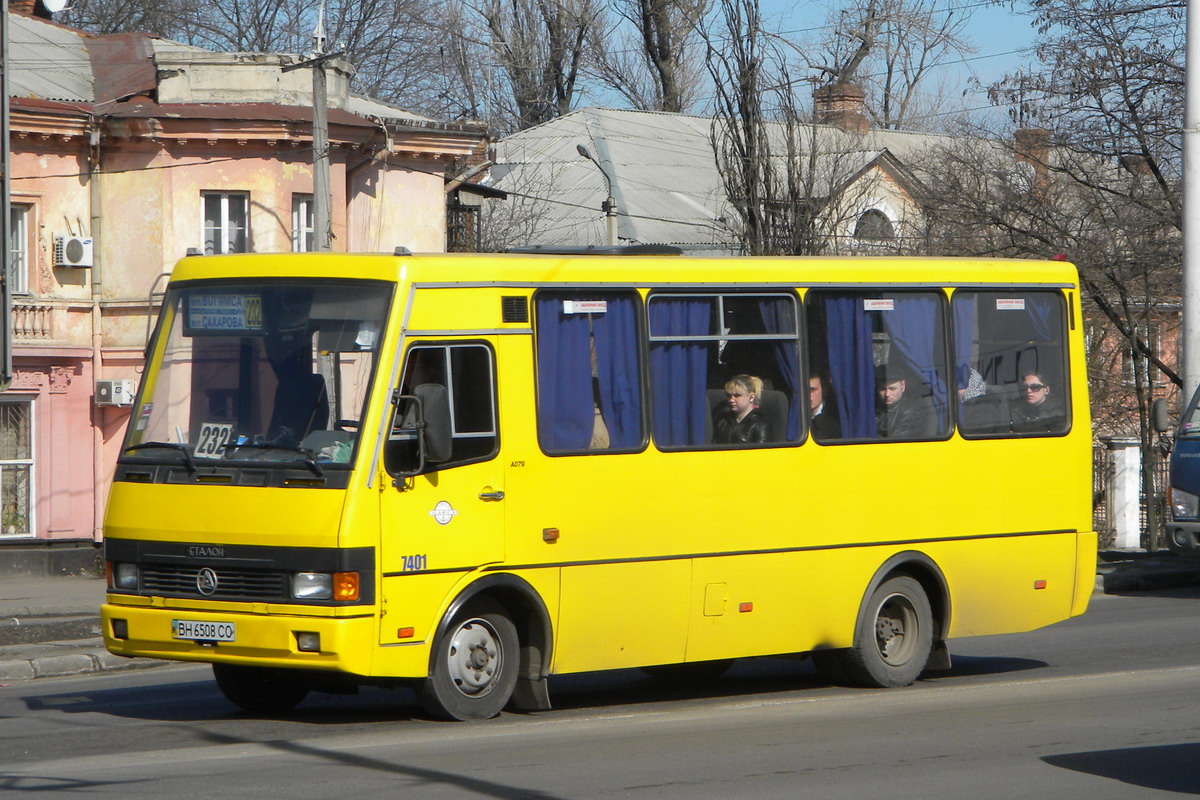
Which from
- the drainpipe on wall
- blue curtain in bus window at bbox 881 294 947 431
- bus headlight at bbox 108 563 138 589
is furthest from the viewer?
the drainpipe on wall

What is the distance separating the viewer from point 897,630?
37.4 feet

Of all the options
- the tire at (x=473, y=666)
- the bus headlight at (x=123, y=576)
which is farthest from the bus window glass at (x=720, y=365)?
the bus headlight at (x=123, y=576)

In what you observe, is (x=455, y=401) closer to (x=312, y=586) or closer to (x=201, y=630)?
(x=312, y=586)

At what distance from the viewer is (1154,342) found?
31438mm

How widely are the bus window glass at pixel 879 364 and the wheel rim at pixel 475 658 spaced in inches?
106

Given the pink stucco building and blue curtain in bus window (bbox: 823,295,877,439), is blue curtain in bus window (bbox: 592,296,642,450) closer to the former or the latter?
blue curtain in bus window (bbox: 823,295,877,439)

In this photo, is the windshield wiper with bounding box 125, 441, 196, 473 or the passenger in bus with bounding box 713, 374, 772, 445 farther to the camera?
the passenger in bus with bounding box 713, 374, 772, 445

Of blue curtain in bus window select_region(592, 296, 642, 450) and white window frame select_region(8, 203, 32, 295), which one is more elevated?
white window frame select_region(8, 203, 32, 295)

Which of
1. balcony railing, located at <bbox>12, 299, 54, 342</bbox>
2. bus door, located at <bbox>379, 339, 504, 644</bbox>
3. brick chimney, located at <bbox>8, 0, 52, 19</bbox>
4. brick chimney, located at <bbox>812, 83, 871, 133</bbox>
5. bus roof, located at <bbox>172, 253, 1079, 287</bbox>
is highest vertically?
brick chimney, located at <bbox>8, 0, 52, 19</bbox>

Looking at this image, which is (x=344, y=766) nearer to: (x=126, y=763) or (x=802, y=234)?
(x=126, y=763)

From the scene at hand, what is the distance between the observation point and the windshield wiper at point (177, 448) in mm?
9257

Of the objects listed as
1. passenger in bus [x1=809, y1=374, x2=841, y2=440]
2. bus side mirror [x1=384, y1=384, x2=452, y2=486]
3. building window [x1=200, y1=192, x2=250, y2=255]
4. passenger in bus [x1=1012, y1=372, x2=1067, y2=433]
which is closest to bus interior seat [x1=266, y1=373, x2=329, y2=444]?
bus side mirror [x1=384, y1=384, x2=452, y2=486]

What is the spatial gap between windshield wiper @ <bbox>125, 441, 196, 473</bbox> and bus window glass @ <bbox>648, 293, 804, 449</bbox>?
8.90 ft

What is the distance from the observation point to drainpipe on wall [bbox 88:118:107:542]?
25.2 metres
